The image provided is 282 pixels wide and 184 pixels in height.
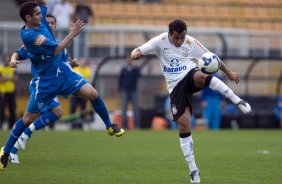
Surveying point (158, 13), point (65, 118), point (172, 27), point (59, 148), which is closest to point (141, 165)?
point (172, 27)

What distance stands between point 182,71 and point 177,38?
0.45m

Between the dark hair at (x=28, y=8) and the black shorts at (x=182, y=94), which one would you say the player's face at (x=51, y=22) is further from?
the black shorts at (x=182, y=94)

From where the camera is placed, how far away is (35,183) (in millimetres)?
9852

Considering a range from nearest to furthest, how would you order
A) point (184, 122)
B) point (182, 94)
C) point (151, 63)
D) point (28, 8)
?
point (184, 122) → point (182, 94) → point (28, 8) → point (151, 63)

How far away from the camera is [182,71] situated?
10602 millimetres

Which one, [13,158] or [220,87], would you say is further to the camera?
[13,158]

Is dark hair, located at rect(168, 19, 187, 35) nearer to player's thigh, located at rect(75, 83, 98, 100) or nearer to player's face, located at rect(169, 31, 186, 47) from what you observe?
player's face, located at rect(169, 31, 186, 47)

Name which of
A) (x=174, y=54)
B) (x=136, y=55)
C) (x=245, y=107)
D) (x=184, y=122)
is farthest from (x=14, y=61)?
(x=245, y=107)

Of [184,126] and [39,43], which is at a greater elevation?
[39,43]

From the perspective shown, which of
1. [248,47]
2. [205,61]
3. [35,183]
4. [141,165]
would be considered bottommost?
[248,47]

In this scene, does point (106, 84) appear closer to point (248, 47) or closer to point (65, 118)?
point (65, 118)

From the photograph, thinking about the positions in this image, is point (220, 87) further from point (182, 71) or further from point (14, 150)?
point (14, 150)

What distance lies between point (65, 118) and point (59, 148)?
9.58 metres

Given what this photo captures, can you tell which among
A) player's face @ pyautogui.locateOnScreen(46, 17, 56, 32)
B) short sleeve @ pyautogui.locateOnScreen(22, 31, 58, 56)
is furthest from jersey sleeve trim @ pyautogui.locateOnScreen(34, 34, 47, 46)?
player's face @ pyautogui.locateOnScreen(46, 17, 56, 32)
